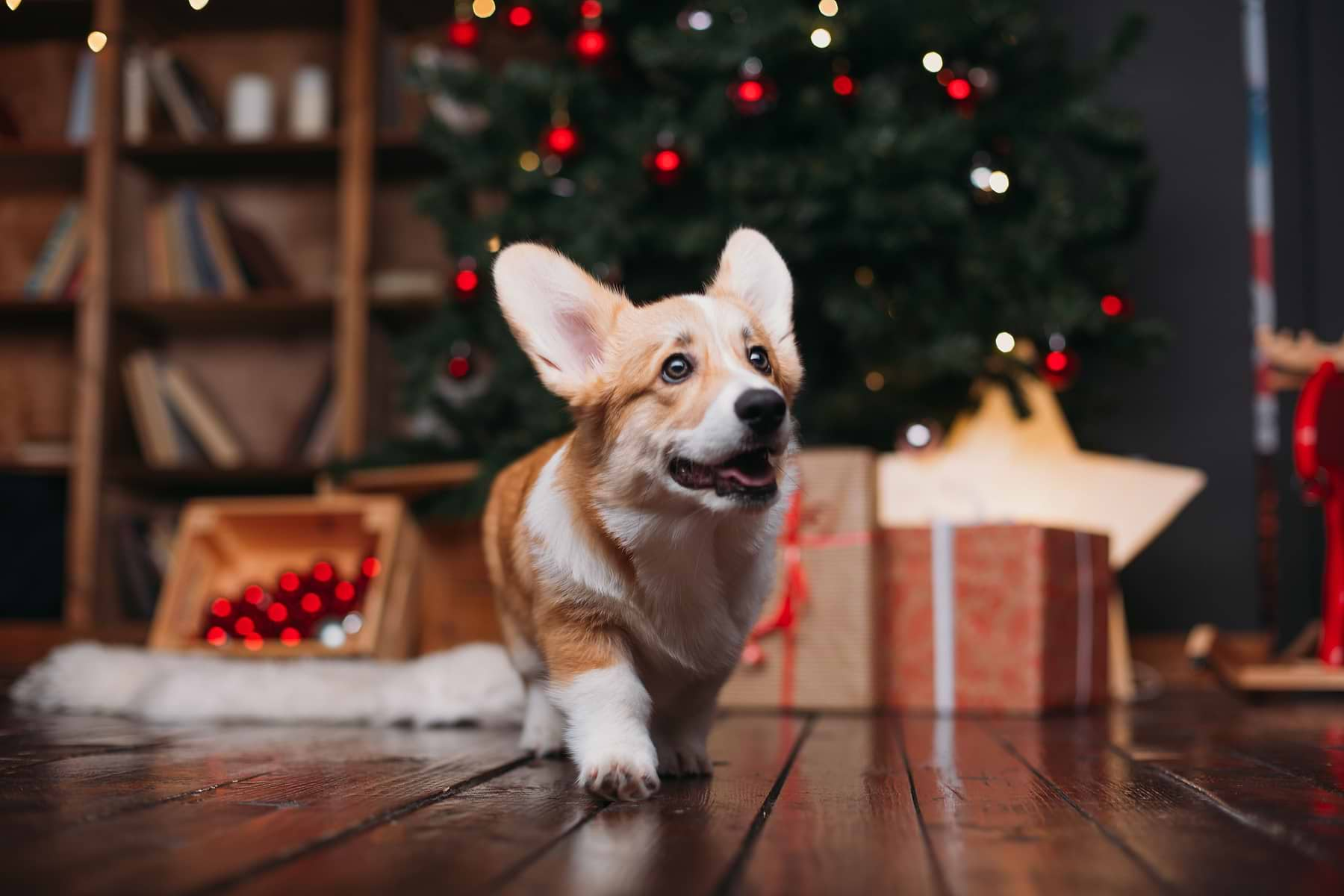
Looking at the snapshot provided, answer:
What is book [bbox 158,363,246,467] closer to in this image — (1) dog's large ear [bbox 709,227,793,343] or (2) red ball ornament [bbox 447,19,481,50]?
(2) red ball ornament [bbox 447,19,481,50]

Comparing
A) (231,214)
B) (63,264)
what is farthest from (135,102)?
(63,264)

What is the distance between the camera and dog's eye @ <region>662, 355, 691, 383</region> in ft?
3.99

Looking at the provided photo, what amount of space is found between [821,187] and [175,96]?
2.25 m

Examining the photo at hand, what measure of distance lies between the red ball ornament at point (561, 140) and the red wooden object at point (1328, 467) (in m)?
1.65

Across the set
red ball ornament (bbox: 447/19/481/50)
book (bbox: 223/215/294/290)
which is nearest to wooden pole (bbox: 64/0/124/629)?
book (bbox: 223/215/294/290)

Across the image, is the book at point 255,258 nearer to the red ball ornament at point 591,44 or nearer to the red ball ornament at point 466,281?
the red ball ornament at point 466,281

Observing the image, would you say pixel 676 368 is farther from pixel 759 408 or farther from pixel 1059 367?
pixel 1059 367

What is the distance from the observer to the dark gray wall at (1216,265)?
3.20 meters

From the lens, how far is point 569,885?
2.43 ft

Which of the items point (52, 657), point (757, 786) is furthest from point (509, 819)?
point (52, 657)

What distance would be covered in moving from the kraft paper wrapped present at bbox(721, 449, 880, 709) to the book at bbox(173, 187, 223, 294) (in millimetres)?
2241

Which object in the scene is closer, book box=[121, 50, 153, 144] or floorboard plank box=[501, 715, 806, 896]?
floorboard plank box=[501, 715, 806, 896]

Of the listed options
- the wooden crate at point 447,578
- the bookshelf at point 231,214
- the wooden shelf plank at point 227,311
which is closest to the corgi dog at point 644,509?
the wooden crate at point 447,578

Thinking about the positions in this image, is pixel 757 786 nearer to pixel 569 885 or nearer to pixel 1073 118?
pixel 569 885
